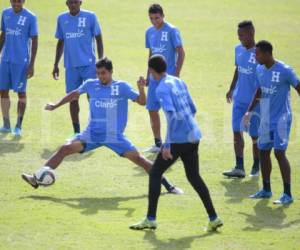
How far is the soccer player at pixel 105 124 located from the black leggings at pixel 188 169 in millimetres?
1600

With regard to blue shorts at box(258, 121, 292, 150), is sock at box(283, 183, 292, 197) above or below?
below

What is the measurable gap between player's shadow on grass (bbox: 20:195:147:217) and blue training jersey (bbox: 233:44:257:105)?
2480 millimetres

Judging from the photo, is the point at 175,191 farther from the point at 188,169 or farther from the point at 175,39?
the point at 175,39

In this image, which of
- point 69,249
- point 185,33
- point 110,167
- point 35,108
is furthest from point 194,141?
point 185,33

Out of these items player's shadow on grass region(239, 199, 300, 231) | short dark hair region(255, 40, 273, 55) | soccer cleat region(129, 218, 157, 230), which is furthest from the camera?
short dark hair region(255, 40, 273, 55)

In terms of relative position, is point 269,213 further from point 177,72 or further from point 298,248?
point 177,72

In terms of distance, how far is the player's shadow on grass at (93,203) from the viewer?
13.0 metres

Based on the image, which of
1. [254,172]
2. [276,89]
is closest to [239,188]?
[254,172]

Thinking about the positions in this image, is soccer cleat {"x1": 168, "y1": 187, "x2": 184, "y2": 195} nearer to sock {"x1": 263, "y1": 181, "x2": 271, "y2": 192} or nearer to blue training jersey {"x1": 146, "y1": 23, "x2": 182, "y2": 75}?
sock {"x1": 263, "y1": 181, "x2": 271, "y2": 192}

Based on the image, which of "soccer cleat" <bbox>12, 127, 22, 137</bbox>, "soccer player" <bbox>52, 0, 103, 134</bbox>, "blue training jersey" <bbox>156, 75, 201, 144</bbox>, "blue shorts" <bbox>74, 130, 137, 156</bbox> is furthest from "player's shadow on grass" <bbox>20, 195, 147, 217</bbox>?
"soccer cleat" <bbox>12, 127, 22, 137</bbox>

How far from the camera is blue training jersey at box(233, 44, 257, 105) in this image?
586 inches

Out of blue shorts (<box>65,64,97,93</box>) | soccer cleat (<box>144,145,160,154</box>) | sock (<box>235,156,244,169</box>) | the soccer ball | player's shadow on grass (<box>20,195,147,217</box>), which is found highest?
blue shorts (<box>65,64,97,93</box>)

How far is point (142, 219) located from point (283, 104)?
2.77m

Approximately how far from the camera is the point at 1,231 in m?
11.9
